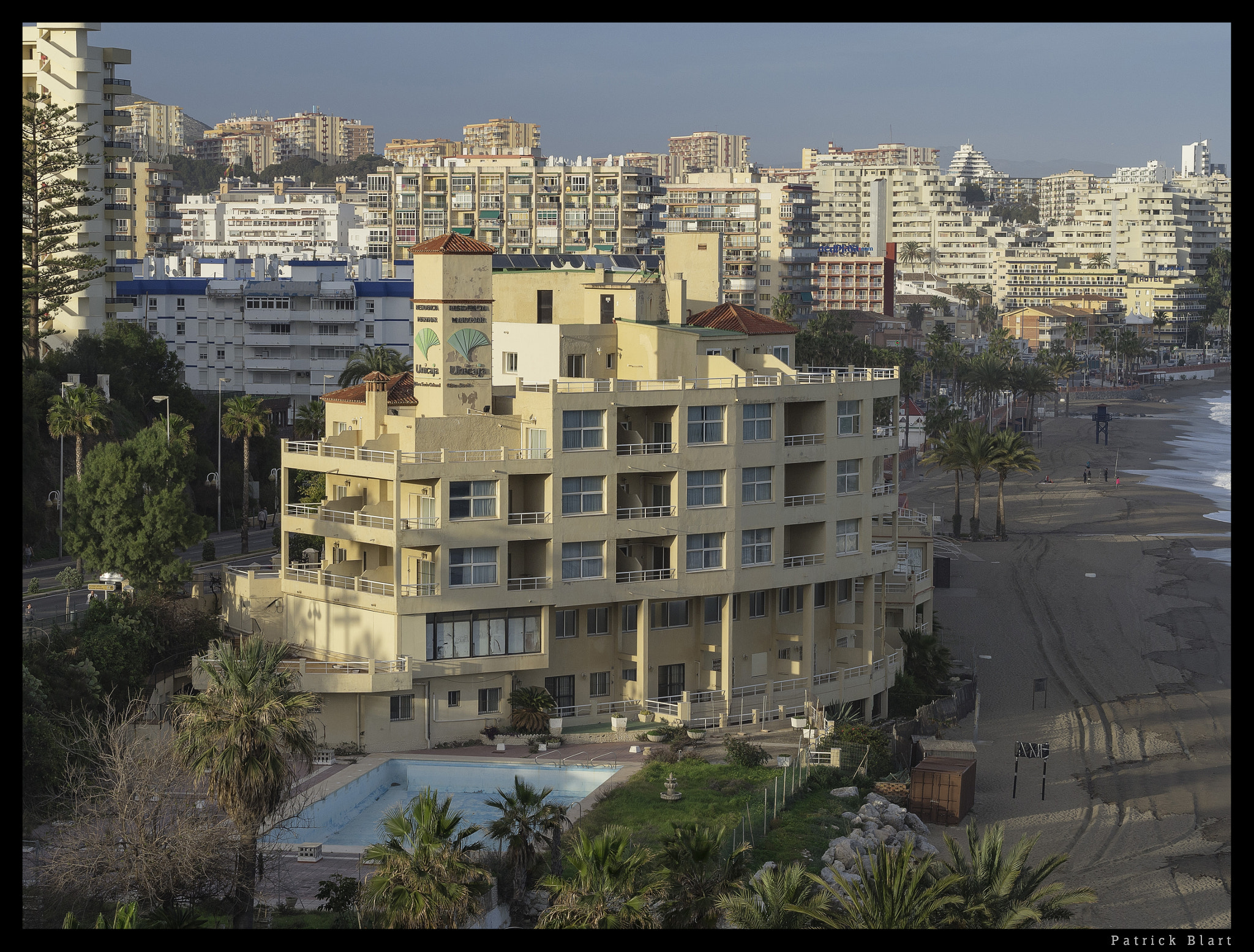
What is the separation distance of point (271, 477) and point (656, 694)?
44238 mm

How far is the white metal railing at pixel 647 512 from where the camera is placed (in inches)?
1874

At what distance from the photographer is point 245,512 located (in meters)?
75.9

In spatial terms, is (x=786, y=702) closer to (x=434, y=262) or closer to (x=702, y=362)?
(x=702, y=362)

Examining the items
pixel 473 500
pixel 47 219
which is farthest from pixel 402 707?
pixel 47 219

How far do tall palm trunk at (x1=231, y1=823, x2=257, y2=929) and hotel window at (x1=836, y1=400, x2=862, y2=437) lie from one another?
91.2ft

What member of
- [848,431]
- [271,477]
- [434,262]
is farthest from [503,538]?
[271,477]

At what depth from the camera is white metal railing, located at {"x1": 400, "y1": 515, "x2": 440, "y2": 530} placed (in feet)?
148

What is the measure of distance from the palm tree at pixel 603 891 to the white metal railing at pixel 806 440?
25471mm

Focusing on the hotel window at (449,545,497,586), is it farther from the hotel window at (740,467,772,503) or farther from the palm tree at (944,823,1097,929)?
the palm tree at (944,823,1097,929)

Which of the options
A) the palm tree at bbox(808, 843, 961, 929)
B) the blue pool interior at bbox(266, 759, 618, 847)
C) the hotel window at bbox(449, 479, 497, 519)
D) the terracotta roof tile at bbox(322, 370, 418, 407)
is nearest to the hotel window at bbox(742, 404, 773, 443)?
the hotel window at bbox(449, 479, 497, 519)


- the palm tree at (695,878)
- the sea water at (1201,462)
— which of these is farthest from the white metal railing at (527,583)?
the sea water at (1201,462)

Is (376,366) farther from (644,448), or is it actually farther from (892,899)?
(892,899)

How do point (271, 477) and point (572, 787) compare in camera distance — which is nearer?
point (572, 787)

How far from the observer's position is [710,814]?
37.9 meters
